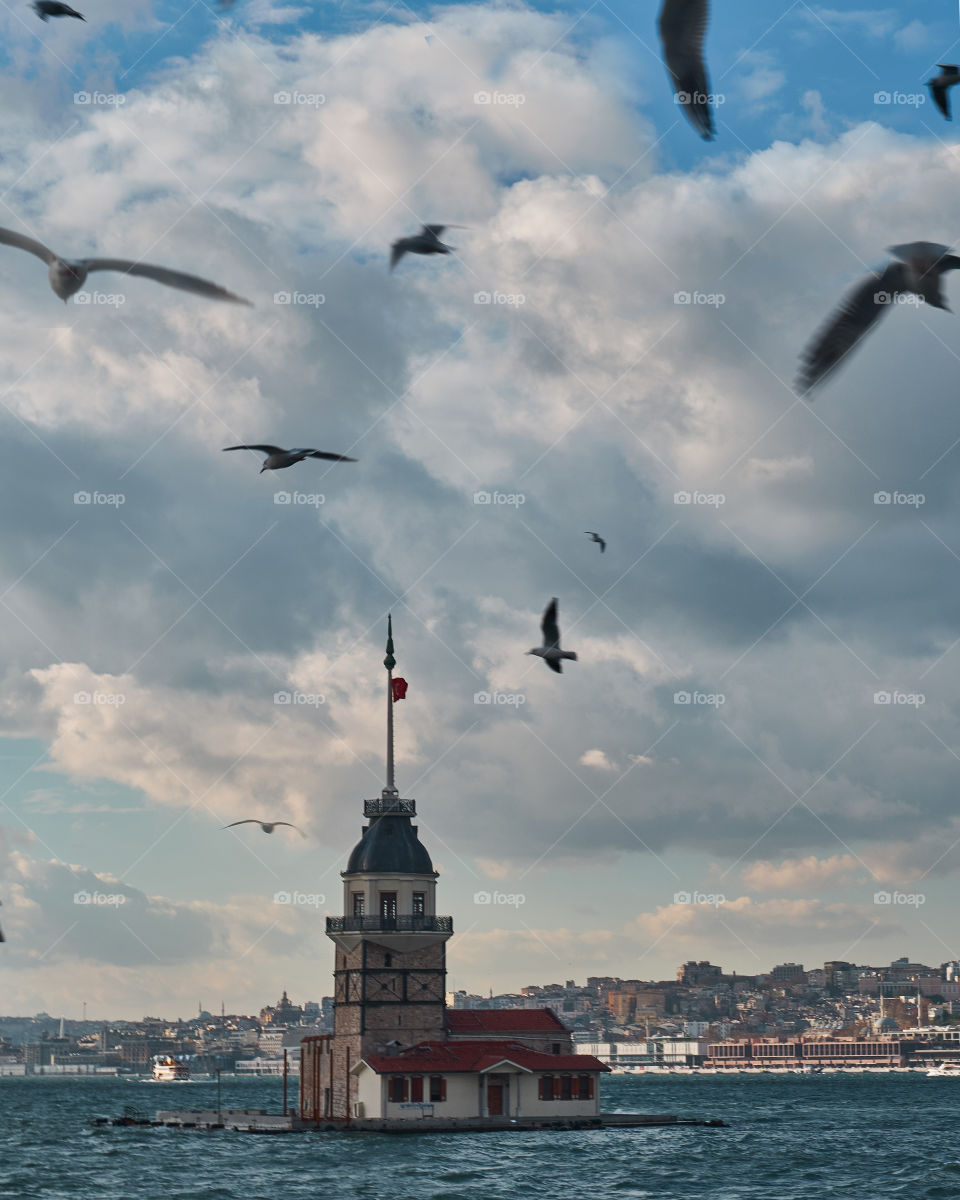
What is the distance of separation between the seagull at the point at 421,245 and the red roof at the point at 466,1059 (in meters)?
43.8

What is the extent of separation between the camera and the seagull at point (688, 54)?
1383 cm

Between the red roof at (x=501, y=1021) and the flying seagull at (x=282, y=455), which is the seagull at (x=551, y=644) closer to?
the flying seagull at (x=282, y=455)

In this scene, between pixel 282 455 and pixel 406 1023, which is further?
pixel 406 1023

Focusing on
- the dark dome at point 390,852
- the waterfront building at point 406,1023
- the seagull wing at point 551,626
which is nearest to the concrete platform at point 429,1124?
the waterfront building at point 406,1023

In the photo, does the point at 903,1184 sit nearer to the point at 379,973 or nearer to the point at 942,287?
the point at 379,973

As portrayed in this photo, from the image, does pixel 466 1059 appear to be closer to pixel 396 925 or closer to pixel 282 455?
pixel 396 925

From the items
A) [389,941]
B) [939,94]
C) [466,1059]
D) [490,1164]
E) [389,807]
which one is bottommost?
[490,1164]

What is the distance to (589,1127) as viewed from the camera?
72.8 meters

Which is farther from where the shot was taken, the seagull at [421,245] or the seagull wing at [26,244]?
the seagull at [421,245]

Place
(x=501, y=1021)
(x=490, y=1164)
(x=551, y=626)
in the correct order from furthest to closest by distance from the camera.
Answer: (x=501, y=1021), (x=490, y=1164), (x=551, y=626)

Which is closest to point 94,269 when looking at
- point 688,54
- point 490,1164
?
point 688,54

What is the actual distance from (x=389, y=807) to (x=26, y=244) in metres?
53.6

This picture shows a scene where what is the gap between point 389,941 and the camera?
A: 234 ft

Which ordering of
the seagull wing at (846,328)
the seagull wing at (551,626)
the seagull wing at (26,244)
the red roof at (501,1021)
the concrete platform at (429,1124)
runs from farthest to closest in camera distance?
the red roof at (501,1021), the concrete platform at (429,1124), the seagull wing at (551,626), the seagull wing at (26,244), the seagull wing at (846,328)
